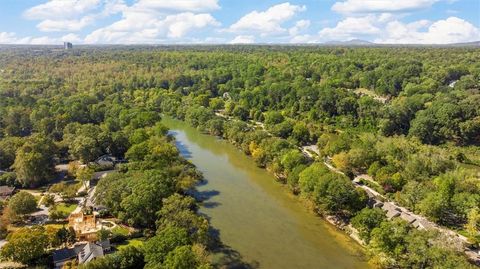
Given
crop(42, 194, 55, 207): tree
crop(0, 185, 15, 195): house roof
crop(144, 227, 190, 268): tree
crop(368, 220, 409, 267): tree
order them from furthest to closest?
crop(0, 185, 15, 195): house roof, crop(42, 194, 55, 207): tree, crop(368, 220, 409, 267): tree, crop(144, 227, 190, 268): tree

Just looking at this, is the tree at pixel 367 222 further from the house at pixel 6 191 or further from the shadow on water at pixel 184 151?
the house at pixel 6 191

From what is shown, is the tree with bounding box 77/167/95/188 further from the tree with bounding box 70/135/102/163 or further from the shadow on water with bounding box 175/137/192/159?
the shadow on water with bounding box 175/137/192/159

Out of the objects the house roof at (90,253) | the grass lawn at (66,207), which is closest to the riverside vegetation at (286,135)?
the house roof at (90,253)

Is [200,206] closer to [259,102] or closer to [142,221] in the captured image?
[142,221]

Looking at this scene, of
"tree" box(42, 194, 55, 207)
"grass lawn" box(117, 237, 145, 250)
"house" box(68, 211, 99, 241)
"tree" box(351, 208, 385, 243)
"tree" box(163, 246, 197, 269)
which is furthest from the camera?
"tree" box(42, 194, 55, 207)

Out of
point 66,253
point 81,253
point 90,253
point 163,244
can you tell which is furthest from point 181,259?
point 66,253

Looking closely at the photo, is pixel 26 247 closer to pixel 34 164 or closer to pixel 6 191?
pixel 6 191

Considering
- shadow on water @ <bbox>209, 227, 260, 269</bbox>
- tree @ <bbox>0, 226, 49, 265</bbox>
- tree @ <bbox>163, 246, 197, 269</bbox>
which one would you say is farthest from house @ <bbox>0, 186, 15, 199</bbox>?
tree @ <bbox>163, 246, 197, 269</bbox>
